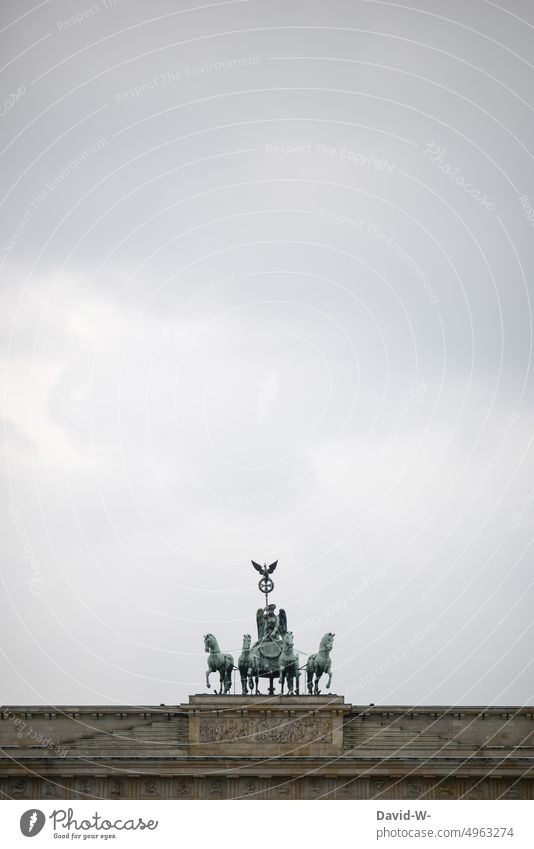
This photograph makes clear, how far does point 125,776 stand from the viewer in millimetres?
61375

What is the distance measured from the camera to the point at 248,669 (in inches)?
2542

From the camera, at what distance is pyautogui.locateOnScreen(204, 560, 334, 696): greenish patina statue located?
64438mm

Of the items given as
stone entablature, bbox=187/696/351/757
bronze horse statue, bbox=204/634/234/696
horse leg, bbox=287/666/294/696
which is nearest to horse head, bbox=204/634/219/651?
bronze horse statue, bbox=204/634/234/696

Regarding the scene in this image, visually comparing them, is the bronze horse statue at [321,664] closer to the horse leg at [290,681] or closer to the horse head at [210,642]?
the horse leg at [290,681]

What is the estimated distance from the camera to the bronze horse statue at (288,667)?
2530 inches

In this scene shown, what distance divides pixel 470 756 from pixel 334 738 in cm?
628

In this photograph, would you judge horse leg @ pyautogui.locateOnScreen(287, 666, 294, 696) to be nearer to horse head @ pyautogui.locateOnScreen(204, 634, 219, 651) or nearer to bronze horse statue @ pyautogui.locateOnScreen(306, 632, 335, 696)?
bronze horse statue @ pyautogui.locateOnScreen(306, 632, 335, 696)

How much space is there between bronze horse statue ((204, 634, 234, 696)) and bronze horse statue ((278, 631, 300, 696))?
8.01 ft

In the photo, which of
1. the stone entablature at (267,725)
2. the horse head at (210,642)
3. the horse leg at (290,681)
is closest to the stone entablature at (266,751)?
the stone entablature at (267,725)
